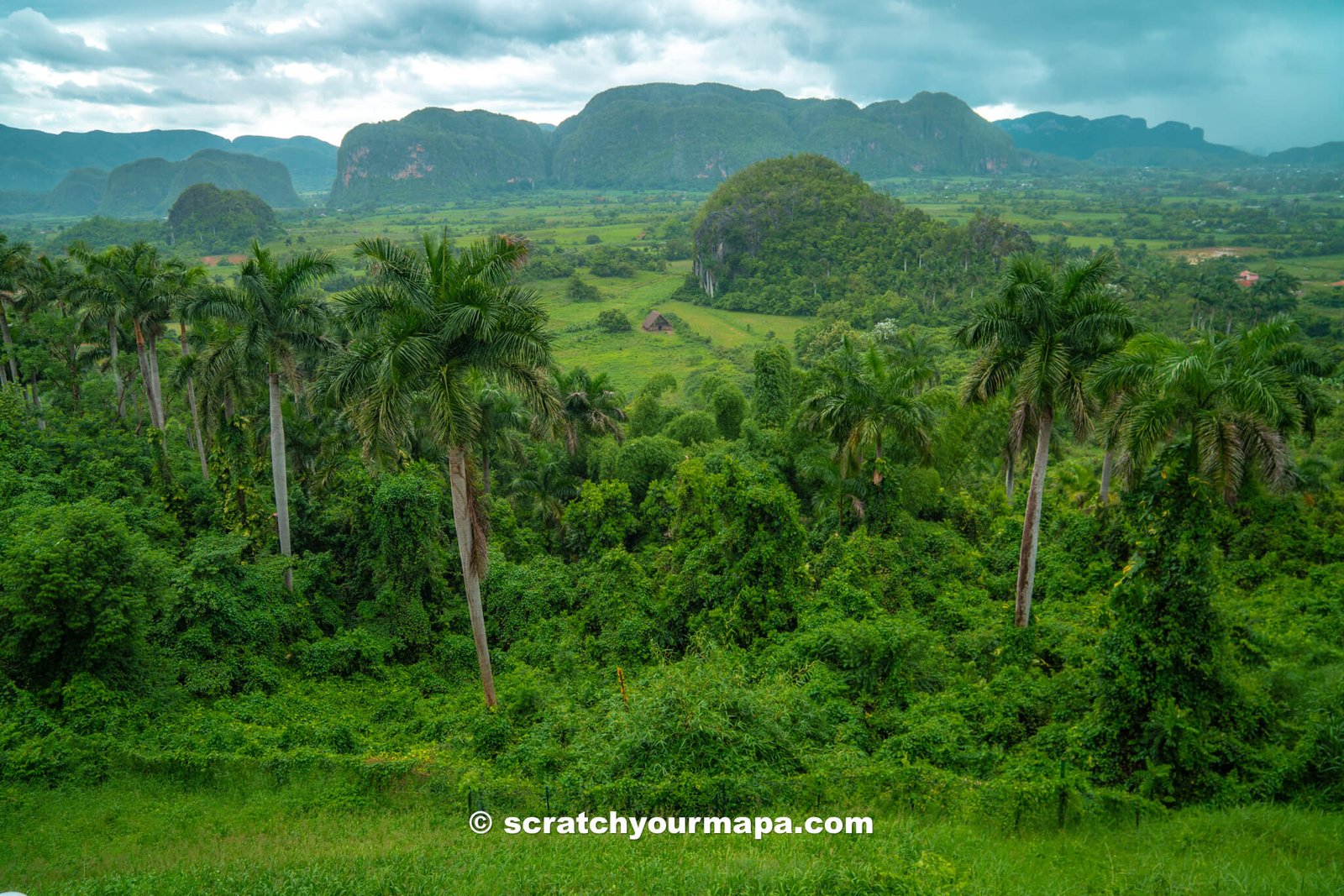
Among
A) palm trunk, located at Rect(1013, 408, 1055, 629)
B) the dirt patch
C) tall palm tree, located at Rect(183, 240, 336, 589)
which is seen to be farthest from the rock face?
tall palm tree, located at Rect(183, 240, 336, 589)

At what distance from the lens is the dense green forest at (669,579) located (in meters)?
11.3

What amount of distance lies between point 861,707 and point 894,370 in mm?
12595

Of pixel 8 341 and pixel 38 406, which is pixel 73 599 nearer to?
pixel 38 406

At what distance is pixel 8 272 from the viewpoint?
3175 centimetres

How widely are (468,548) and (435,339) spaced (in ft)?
14.0

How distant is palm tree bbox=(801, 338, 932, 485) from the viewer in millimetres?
21516

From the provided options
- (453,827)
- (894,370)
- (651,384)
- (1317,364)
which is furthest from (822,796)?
(651,384)

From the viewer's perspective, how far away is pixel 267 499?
23734 millimetres

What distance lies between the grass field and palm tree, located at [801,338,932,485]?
41.1 ft

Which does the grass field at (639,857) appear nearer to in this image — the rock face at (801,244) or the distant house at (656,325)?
the distant house at (656,325)

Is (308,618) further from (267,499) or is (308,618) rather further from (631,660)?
(631,660)

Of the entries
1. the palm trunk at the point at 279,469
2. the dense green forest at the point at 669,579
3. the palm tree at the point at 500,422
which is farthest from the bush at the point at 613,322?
the palm trunk at the point at 279,469

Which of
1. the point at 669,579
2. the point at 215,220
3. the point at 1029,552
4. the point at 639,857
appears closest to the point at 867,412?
the point at 1029,552

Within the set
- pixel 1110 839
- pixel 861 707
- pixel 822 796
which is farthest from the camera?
pixel 861 707
